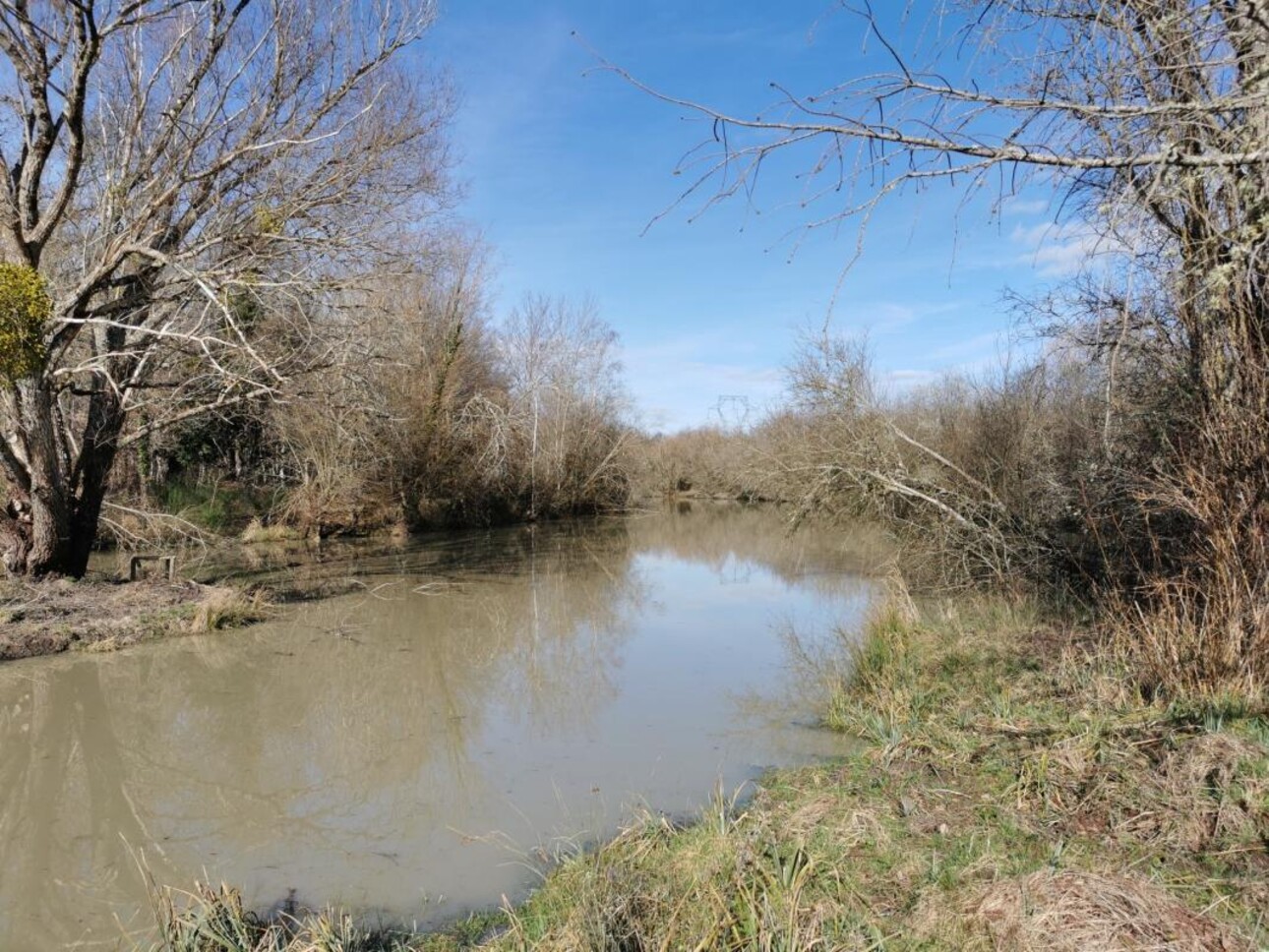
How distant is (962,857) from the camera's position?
3465mm

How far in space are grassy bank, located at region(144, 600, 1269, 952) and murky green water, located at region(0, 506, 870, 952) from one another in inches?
27.3

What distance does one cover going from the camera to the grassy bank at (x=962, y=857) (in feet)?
9.21

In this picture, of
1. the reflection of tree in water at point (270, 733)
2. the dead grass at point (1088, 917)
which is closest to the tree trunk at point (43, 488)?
the reflection of tree in water at point (270, 733)

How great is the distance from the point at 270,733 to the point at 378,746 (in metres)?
1.08

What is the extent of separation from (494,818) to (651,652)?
4722mm

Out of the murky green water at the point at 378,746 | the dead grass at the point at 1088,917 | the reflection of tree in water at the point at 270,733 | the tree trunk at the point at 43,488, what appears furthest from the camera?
the tree trunk at the point at 43,488

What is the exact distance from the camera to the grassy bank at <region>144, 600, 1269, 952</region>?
281 cm

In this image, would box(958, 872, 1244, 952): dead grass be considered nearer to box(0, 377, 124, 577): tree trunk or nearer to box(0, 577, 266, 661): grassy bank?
box(0, 577, 266, 661): grassy bank

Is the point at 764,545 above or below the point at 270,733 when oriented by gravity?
above

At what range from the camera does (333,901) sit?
4.12 m

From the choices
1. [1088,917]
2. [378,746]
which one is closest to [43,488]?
[378,746]

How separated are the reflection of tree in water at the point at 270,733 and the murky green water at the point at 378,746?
0.02 meters

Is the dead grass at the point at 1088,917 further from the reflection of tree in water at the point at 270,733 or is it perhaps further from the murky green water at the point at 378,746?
the reflection of tree in water at the point at 270,733

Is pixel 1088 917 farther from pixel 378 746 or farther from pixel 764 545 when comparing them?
pixel 764 545
